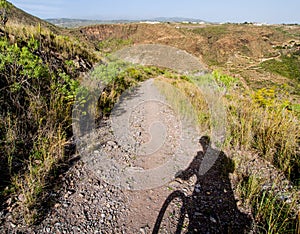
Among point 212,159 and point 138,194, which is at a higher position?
point 212,159

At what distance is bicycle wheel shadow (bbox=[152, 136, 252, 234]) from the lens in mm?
1698

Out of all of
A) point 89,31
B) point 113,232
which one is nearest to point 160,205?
point 113,232

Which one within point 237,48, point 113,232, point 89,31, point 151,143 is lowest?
point 113,232

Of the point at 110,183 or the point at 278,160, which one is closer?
the point at 110,183

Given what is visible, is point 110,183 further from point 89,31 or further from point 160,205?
point 89,31

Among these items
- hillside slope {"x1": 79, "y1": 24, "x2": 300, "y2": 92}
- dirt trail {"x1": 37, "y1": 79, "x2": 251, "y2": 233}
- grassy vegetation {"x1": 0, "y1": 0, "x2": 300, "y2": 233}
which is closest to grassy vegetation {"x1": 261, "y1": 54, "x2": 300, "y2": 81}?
hillside slope {"x1": 79, "y1": 24, "x2": 300, "y2": 92}

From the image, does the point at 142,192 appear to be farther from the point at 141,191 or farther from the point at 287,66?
the point at 287,66

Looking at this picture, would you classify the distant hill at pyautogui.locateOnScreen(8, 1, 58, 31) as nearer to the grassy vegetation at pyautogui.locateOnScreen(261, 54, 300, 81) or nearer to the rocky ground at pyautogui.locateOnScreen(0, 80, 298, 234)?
the rocky ground at pyautogui.locateOnScreen(0, 80, 298, 234)

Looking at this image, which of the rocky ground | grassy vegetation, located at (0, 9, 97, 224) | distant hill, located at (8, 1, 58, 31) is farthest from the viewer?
distant hill, located at (8, 1, 58, 31)

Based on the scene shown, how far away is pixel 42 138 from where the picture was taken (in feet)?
7.49

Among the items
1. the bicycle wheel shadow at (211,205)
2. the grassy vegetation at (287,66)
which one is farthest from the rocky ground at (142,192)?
the grassy vegetation at (287,66)

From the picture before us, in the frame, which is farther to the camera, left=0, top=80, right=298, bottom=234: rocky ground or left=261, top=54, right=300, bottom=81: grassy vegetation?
left=261, top=54, right=300, bottom=81: grassy vegetation

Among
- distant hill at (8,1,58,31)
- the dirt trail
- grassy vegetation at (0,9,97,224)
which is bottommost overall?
the dirt trail

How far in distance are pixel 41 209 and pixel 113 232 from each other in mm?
706
